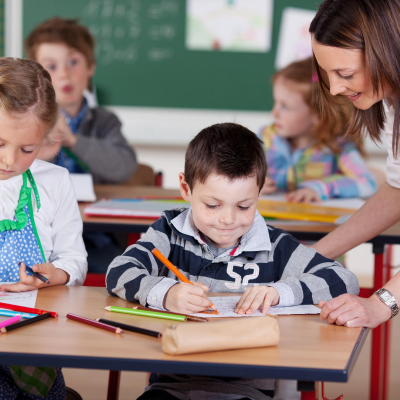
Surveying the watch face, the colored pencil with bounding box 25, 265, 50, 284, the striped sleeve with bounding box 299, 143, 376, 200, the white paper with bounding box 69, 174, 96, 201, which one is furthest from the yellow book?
the colored pencil with bounding box 25, 265, 50, 284

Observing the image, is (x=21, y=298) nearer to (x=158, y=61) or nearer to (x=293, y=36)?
(x=158, y=61)

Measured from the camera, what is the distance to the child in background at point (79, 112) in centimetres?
267

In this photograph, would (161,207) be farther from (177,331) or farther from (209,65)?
(209,65)

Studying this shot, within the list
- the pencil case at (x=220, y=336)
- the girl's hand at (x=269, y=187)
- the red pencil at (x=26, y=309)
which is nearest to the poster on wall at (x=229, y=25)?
the girl's hand at (x=269, y=187)

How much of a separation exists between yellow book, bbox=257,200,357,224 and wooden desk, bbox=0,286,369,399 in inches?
38.8

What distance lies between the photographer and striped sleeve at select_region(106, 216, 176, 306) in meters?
1.28

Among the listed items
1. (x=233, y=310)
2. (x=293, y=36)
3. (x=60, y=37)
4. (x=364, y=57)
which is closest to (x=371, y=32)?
(x=364, y=57)

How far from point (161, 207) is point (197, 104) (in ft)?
6.23

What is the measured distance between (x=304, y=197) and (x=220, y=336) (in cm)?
153

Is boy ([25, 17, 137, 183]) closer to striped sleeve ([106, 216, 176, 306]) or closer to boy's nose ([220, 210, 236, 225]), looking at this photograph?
striped sleeve ([106, 216, 176, 306])


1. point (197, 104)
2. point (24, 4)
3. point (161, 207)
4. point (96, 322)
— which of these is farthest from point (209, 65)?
point (96, 322)

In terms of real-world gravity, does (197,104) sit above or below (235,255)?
above

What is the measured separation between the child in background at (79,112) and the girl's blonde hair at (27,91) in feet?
3.37

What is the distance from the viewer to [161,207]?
2.25 metres
